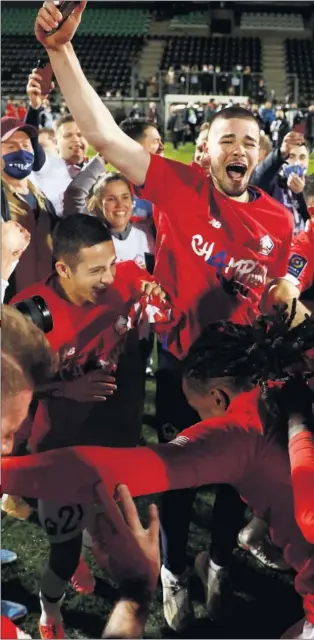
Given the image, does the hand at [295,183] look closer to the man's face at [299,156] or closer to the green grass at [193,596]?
the man's face at [299,156]

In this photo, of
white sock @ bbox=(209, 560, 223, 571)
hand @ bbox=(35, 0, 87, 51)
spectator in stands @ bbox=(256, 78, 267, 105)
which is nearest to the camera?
hand @ bbox=(35, 0, 87, 51)

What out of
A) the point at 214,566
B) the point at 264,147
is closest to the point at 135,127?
the point at 264,147

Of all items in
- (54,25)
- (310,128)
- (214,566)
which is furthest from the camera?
(310,128)

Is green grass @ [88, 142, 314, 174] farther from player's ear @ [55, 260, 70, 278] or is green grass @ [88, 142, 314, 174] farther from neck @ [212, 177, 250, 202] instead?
player's ear @ [55, 260, 70, 278]

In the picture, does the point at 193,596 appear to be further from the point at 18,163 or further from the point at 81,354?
the point at 18,163

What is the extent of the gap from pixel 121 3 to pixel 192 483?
93 centimetres

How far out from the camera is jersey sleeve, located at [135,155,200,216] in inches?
51.3

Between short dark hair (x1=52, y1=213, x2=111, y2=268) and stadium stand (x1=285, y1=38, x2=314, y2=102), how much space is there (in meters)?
0.58

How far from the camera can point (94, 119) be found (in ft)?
4.11

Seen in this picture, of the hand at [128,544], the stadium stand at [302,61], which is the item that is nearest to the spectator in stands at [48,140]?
the stadium stand at [302,61]

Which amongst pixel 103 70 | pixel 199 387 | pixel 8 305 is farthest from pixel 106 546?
pixel 103 70

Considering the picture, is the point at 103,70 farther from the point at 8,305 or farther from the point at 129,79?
the point at 8,305

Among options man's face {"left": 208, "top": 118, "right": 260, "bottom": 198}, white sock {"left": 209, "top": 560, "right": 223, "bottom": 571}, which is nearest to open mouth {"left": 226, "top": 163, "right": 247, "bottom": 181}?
man's face {"left": 208, "top": 118, "right": 260, "bottom": 198}

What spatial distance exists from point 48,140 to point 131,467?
666mm
